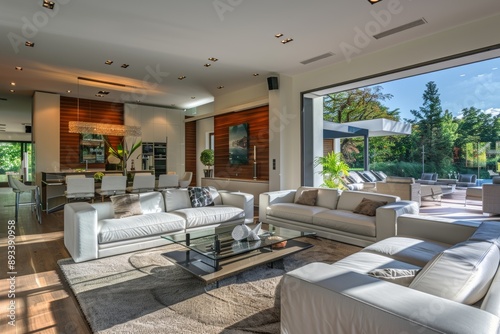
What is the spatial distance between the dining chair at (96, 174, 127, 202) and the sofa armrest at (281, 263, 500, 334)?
5126 mm

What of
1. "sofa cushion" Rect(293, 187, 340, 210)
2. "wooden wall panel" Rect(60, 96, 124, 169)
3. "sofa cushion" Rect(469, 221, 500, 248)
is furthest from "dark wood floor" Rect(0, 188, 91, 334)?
"wooden wall panel" Rect(60, 96, 124, 169)

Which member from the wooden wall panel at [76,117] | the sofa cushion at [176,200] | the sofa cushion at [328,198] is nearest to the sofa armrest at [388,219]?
the sofa cushion at [328,198]

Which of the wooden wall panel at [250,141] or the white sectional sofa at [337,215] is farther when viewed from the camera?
the wooden wall panel at [250,141]

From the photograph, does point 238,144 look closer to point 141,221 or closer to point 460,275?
point 141,221

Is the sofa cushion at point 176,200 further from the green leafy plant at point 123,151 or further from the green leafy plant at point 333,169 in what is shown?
the green leafy plant at point 333,169

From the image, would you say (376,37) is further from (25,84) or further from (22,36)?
(25,84)

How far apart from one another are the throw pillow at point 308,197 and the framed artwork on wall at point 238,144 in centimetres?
313

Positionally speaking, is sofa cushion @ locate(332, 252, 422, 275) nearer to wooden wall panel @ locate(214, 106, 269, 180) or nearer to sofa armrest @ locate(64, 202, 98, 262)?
sofa armrest @ locate(64, 202, 98, 262)

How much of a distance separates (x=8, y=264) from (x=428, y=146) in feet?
24.0

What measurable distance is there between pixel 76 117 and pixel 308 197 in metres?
7.86

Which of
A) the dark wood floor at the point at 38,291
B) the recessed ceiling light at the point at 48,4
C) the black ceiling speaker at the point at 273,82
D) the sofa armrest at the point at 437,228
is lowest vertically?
the dark wood floor at the point at 38,291

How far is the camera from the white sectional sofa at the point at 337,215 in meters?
3.69

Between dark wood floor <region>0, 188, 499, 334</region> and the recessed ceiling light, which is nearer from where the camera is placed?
dark wood floor <region>0, 188, 499, 334</region>

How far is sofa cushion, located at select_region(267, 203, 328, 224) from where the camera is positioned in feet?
14.8
